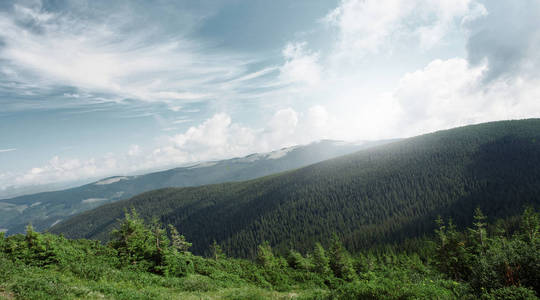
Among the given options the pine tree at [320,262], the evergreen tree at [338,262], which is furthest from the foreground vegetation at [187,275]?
the pine tree at [320,262]

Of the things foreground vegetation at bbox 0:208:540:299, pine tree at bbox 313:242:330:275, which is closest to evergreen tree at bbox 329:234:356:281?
pine tree at bbox 313:242:330:275

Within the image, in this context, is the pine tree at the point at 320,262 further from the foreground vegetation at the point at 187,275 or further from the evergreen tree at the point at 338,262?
the foreground vegetation at the point at 187,275

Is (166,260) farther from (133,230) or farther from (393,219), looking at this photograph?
(393,219)

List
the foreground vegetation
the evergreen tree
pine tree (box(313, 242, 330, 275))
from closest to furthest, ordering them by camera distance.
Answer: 1. the foreground vegetation
2. pine tree (box(313, 242, 330, 275))
3. the evergreen tree

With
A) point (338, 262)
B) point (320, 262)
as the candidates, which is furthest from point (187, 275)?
point (338, 262)

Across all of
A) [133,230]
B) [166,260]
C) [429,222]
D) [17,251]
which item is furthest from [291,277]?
[429,222]

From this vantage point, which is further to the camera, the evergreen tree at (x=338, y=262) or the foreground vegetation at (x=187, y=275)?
the evergreen tree at (x=338, y=262)

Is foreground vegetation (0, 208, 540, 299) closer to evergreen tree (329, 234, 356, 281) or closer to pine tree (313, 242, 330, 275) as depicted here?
evergreen tree (329, 234, 356, 281)

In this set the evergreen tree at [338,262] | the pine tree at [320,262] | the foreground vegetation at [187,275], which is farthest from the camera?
the evergreen tree at [338,262]

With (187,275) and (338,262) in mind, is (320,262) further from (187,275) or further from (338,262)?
(187,275)

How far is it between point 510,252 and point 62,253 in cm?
3690

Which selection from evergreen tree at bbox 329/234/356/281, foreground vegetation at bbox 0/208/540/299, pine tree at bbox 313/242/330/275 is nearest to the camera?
foreground vegetation at bbox 0/208/540/299

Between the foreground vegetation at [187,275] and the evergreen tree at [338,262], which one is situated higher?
the foreground vegetation at [187,275]

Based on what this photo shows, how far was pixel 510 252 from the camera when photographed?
1269cm
